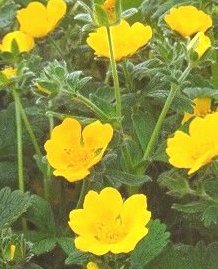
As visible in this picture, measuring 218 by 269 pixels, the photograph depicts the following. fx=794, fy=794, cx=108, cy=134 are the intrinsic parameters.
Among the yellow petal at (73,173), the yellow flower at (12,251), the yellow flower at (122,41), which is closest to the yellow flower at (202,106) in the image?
the yellow flower at (122,41)

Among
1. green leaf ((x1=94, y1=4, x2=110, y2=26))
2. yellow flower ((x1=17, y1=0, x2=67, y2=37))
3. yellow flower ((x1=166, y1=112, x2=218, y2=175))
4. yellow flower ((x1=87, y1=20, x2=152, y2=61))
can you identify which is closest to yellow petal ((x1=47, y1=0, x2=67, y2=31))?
yellow flower ((x1=17, y1=0, x2=67, y2=37))

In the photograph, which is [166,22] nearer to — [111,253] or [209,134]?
[209,134]

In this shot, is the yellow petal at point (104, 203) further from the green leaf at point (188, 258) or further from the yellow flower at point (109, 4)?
the yellow flower at point (109, 4)

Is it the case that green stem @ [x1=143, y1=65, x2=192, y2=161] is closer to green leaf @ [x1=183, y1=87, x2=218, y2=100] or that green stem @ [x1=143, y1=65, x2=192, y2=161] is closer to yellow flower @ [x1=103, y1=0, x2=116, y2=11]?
green leaf @ [x1=183, y1=87, x2=218, y2=100]

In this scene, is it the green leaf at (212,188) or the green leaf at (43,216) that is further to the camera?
the green leaf at (43,216)

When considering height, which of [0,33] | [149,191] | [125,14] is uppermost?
[125,14]

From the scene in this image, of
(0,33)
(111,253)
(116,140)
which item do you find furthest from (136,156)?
(0,33)
